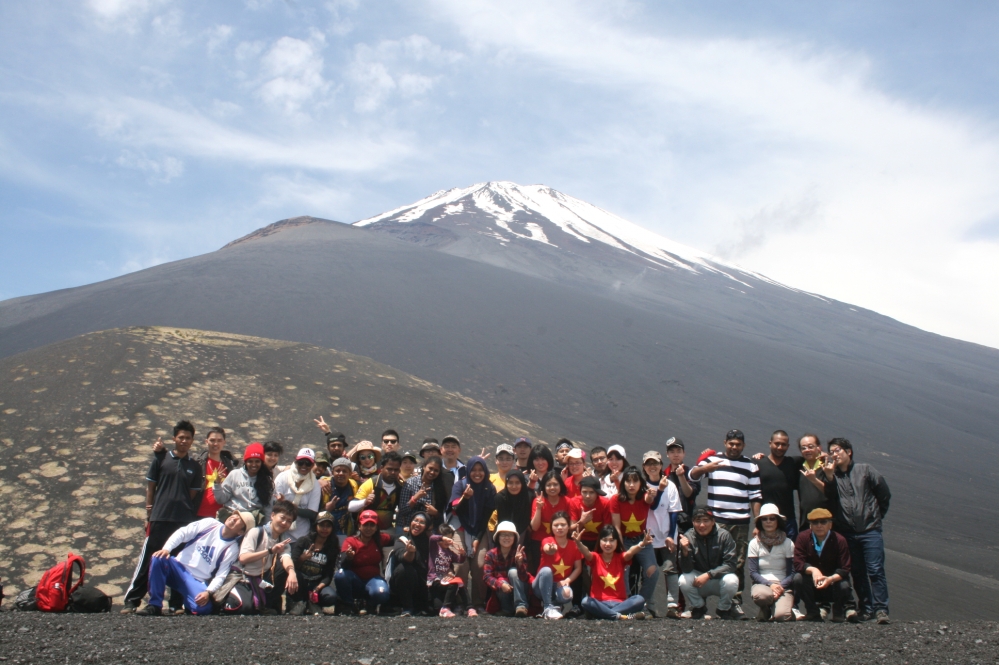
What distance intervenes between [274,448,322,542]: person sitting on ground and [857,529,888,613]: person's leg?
13.9 feet

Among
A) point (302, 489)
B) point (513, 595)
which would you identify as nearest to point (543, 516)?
point (513, 595)

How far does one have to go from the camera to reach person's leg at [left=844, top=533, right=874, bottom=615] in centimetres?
491

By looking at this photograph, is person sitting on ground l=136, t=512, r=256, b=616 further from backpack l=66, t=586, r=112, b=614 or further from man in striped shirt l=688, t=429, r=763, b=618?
man in striped shirt l=688, t=429, r=763, b=618

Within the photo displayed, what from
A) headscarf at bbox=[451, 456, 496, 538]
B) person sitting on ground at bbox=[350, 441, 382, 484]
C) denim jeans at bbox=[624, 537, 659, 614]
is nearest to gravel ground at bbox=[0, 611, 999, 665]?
denim jeans at bbox=[624, 537, 659, 614]

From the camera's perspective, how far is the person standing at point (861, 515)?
490 cm

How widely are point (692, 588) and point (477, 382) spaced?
1949 centimetres

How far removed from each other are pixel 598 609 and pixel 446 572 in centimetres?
119

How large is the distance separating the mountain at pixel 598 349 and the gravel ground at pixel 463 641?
885 cm

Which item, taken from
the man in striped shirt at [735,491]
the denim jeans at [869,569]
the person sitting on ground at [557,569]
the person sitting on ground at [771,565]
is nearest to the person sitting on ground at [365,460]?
the person sitting on ground at [557,569]

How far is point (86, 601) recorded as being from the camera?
15.3 ft

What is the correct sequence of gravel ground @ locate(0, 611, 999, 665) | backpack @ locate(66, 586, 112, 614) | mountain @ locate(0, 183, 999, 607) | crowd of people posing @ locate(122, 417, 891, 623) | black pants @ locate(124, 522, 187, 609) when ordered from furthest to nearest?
mountain @ locate(0, 183, 999, 607), crowd of people posing @ locate(122, 417, 891, 623), black pants @ locate(124, 522, 187, 609), backpack @ locate(66, 586, 112, 614), gravel ground @ locate(0, 611, 999, 665)

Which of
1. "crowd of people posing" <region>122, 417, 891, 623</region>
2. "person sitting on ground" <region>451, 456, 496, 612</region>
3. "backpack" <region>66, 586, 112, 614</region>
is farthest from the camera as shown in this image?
"person sitting on ground" <region>451, 456, 496, 612</region>

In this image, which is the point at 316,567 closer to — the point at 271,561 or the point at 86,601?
the point at 271,561

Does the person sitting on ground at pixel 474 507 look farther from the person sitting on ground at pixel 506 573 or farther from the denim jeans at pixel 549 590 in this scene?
the denim jeans at pixel 549 590
